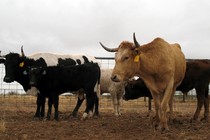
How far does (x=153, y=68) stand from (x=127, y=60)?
666 millimetres

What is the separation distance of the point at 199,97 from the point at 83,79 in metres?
3.56

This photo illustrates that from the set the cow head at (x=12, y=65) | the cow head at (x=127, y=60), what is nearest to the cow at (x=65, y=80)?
the cow head at (x=12, y=65)

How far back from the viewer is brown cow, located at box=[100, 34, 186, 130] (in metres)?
7.86

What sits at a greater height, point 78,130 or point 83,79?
point 83,79

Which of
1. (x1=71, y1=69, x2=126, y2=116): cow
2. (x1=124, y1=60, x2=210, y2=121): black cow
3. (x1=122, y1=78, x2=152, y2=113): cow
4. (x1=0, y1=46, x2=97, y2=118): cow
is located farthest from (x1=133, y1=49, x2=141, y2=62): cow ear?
(x1=71, y1=69, x2=126, y2=116): cow

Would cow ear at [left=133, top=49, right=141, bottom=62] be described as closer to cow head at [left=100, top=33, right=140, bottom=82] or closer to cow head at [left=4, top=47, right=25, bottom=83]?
cow head at [left=100, top=33, right=140, bottom=82]

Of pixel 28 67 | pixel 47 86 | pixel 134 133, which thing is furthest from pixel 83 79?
pixel 134 133

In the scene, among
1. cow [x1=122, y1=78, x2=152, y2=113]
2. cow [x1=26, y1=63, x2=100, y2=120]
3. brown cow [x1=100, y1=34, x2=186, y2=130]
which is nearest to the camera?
brown cow [x1=100, y1=34, x2=186, y2=130]

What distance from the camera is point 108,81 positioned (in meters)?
14.6

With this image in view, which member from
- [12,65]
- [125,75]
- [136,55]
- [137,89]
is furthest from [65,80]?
[136,55]

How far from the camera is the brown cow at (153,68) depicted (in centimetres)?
786

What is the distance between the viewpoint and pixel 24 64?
11.9 m

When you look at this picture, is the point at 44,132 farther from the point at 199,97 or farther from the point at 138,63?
the point at 199,97

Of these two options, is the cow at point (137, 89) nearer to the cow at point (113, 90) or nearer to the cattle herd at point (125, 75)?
the cattle herd at point (125, 75)
